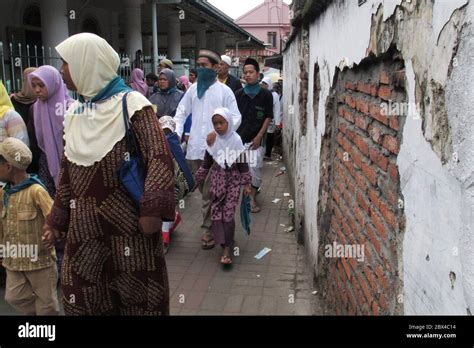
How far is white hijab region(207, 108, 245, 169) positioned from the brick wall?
1.24 meters

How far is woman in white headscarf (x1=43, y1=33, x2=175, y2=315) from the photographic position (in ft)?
7.72

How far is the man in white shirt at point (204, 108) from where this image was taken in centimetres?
515

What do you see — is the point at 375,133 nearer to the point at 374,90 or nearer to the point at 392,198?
the point at 374,90

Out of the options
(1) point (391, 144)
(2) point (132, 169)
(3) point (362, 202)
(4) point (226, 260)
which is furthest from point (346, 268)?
(4) point (226, 260)

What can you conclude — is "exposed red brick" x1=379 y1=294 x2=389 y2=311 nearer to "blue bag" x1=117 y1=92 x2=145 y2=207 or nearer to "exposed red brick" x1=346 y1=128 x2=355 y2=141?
"exposed red brick" x1=346 y1=128 x2=355 y2=141

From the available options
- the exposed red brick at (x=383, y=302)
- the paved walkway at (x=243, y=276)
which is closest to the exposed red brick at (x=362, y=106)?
the exposed red brick at (x=383, y=302)

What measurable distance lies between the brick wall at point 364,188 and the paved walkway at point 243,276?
473 mm

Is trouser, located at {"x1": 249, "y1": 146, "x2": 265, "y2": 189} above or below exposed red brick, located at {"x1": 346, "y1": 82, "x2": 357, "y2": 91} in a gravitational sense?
below

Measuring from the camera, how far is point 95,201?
2373 millimetres

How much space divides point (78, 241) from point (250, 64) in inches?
180

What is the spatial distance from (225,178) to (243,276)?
98cm

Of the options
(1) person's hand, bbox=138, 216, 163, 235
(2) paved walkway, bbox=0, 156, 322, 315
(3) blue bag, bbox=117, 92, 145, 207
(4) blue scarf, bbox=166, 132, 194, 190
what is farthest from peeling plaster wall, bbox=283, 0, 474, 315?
Answer: (2) paved walkway, bbox=0, 156, 322, 315

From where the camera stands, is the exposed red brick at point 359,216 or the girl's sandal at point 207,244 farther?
the girl's sandal at point 207,244

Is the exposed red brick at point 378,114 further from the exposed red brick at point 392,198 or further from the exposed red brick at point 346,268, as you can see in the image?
the exposed red brick at point 346,268
